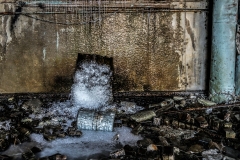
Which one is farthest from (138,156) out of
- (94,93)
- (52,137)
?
(94,93)

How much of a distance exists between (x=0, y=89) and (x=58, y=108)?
3.65 ft

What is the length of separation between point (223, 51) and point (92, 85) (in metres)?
2.07

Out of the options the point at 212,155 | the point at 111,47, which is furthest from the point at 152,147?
the point at 111,47

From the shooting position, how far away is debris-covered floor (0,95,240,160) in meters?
2.98

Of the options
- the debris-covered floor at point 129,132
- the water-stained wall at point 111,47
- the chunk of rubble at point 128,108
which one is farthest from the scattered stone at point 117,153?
the water-stained wall at point 111,47

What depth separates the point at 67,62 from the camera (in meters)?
4.52

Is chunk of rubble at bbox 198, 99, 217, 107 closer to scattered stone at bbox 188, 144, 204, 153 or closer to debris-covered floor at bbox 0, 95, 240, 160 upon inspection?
debris-covered floor at bbox 0, 95, 240, 160

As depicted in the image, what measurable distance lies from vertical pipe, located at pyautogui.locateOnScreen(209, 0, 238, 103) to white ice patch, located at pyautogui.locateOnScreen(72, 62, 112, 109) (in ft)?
5.40

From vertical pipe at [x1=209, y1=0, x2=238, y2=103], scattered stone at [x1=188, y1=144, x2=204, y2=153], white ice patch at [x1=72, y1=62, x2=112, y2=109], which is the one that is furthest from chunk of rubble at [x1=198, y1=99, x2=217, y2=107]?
white ice patch at [x1=72, y1=62, x2=112, y2=109]

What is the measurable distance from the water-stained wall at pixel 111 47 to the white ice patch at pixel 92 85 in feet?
0.50

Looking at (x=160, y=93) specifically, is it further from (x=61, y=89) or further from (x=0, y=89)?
(x=0, y=89)

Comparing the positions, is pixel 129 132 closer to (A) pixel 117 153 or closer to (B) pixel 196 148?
(A) pixel 117 153

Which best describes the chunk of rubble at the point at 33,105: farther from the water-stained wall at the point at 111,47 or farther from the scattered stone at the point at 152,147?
the scattered stone at the point at 152,147

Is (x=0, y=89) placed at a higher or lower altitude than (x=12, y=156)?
higher
